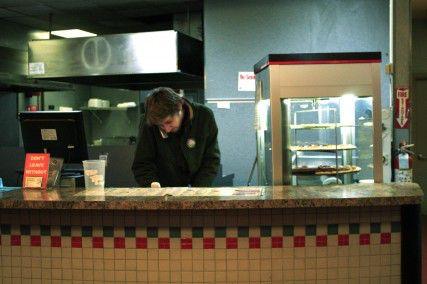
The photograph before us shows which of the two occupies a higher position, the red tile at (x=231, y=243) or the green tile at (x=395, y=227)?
the green tile at (x=395, y=227)

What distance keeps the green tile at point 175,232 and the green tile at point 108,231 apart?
1.00ft

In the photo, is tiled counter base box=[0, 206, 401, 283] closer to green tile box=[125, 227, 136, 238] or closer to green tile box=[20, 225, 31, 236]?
green tile box=[125, 227, 136, 238]

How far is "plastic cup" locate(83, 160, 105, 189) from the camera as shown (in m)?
2.71

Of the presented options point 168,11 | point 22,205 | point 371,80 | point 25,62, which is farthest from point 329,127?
point 25,62

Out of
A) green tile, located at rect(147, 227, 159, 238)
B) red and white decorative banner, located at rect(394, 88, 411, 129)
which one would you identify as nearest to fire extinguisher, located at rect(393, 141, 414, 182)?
red and white decorative banner, located at rect(394, 88, 411, 129)

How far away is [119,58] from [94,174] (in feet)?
7.30

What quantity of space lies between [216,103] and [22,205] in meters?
3.03

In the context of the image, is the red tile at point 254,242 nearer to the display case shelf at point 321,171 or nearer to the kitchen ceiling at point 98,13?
the display case shelf at point 321,171

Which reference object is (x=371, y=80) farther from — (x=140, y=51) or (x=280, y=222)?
(x=140, y=51)

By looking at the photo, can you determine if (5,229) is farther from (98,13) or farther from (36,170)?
(98,13)

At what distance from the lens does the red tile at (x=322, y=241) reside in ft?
7.79

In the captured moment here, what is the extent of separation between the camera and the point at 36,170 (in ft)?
9.12

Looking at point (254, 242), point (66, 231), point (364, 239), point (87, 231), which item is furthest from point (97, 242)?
point (364, 239)

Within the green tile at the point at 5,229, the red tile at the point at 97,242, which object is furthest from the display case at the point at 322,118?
the green tile at the point at 5,229
